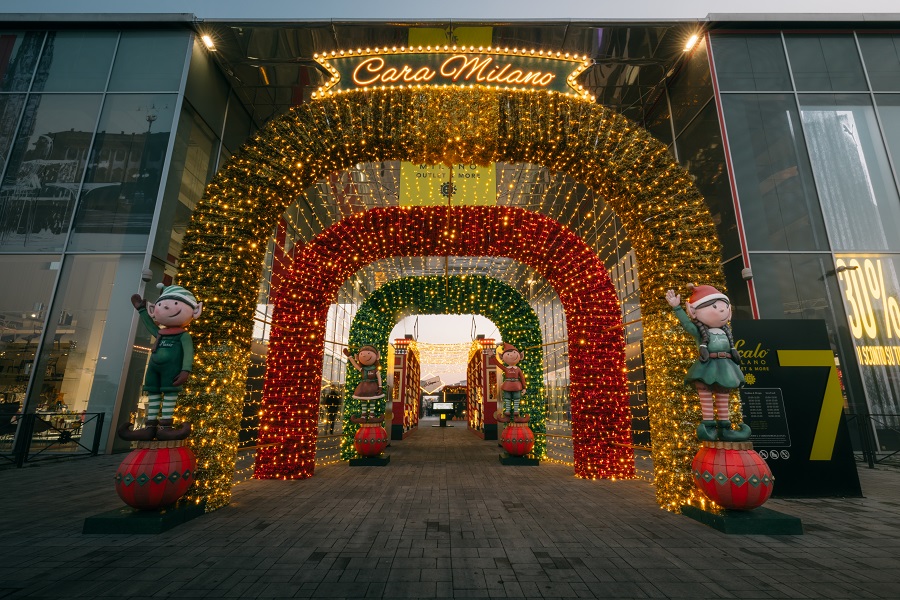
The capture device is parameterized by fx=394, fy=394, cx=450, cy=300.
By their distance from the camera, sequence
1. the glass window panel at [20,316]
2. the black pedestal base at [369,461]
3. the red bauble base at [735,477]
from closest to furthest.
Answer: the red bauble base at [735,477]
the black pedestal base at [369,461]
the glass window panel at [20,316]

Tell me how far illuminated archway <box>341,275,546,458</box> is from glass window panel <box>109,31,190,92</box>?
7.20 m

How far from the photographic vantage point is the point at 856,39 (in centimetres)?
948

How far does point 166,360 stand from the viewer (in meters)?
3.97

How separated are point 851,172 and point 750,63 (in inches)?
131

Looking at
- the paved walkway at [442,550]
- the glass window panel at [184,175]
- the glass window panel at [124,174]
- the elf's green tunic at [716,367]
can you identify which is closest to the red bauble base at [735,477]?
the paved walkway at [442,550]

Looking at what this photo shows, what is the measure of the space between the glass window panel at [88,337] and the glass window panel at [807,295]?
13008mm

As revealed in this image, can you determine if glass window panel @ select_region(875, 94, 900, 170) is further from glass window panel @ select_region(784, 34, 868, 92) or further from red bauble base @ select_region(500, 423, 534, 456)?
red bauble base @ select_region(500, 423, 534, 456)

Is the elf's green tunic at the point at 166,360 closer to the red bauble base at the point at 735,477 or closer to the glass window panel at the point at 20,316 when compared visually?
the red bauble base at the point at 735,477

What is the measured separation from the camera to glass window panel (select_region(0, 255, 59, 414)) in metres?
7.97

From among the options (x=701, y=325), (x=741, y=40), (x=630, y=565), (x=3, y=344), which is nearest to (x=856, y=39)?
(x=741, y=40)

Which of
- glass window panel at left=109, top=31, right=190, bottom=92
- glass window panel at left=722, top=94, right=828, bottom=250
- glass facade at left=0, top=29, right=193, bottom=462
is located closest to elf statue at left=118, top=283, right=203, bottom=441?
glass facade at left=0, top=29, right=193, bottom=462

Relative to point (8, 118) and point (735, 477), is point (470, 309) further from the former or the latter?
point (8, 118)

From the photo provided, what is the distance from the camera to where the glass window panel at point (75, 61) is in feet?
31.4

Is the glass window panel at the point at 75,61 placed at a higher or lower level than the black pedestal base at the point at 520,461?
higher
